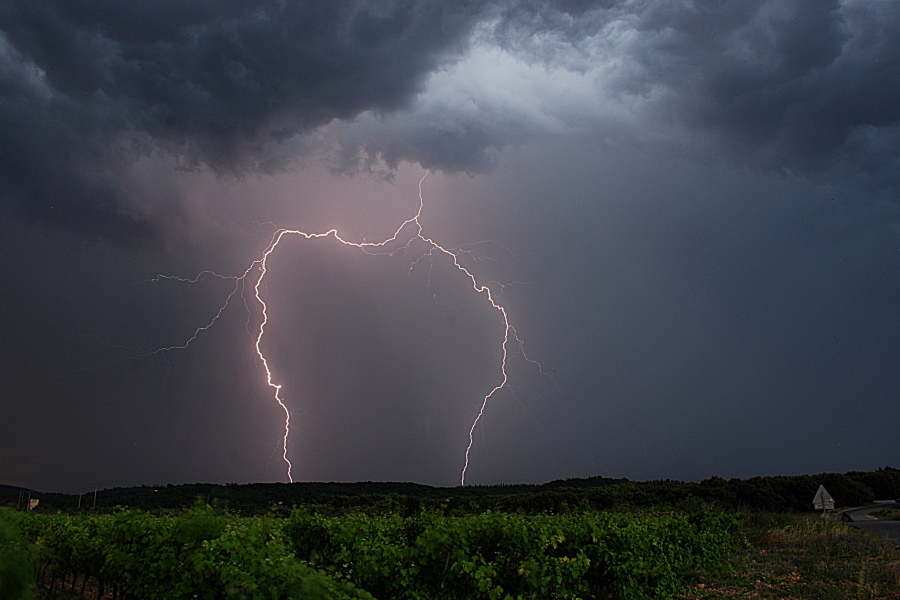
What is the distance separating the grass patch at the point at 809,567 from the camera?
11891 millimetres

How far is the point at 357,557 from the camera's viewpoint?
27.9 feet

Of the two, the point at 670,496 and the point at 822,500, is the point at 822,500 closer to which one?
the point at 822,500

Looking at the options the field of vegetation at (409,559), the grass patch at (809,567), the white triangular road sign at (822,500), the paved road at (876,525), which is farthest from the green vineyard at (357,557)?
the paved road at (876,525)

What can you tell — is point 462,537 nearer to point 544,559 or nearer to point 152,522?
point 544,559

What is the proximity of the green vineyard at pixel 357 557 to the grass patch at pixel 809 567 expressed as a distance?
7.56 feet

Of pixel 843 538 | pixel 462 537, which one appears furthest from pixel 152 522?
pixel 843 538

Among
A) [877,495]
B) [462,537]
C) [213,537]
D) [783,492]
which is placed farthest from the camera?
[877,495]

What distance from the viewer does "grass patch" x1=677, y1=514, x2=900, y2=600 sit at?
11891mm

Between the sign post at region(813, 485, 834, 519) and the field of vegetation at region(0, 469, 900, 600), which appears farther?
the sign post at region(813, 485, 834, 519)

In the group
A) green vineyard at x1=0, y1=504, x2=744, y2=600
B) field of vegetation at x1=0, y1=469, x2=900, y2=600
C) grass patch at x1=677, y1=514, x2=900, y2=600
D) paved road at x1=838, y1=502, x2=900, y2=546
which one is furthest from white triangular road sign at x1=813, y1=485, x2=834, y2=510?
green vineyard at x1=0, y1=504, x2=744, y2=600

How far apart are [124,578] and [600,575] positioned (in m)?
7.30

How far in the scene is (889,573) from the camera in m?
12.9

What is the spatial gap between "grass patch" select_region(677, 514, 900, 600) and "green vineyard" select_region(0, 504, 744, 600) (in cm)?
230

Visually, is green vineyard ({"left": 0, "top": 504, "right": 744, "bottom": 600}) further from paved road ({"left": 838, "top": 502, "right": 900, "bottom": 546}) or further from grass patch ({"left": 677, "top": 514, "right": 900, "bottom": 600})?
paved road ({"left": 838, "top": 502, "right": 900, "bottom": 546})
